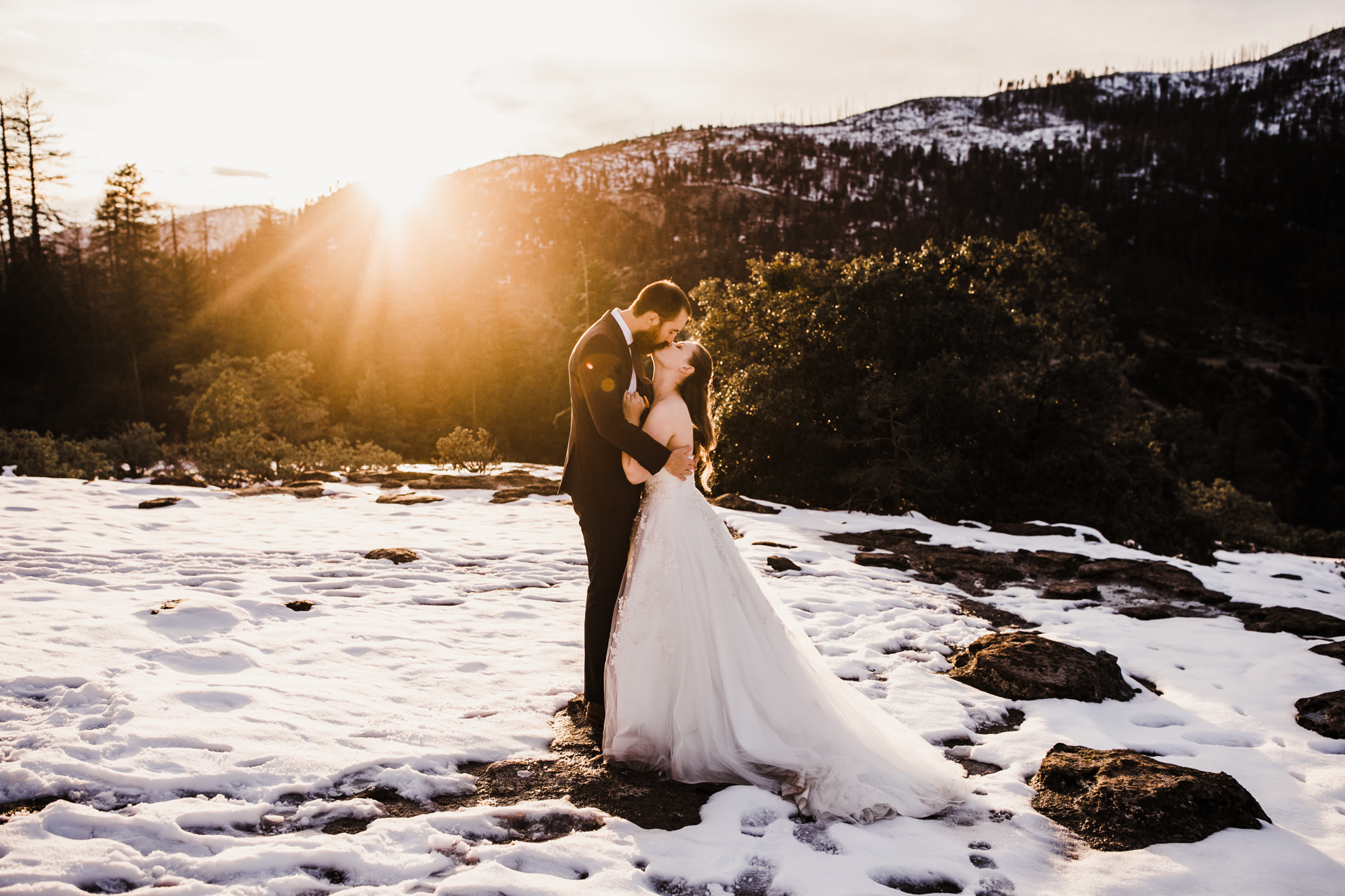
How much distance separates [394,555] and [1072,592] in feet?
21.5

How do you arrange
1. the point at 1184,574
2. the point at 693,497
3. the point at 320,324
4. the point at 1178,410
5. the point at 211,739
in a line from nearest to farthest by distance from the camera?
the point at 211,739 → the point at 693,497 → the point at 1184,574 → the point at 1178,410 → the point at 320,324

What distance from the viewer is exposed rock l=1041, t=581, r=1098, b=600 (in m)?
6.52

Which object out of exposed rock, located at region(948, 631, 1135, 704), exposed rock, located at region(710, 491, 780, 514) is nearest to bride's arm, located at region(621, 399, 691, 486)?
exposed rock, located at region(948, 631, 1135, 704)

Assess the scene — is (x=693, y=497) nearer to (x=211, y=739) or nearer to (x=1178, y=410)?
(x=211, y=739)

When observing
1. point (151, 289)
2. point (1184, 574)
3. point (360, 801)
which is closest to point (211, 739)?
point (360, 801)

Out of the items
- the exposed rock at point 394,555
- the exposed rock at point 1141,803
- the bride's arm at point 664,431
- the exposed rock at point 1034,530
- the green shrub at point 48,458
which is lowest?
the exposed rock at point 1034,530

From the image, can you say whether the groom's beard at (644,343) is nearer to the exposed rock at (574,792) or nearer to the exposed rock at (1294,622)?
the exposed rock at (574,792)

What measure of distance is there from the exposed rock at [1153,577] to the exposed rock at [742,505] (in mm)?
4356

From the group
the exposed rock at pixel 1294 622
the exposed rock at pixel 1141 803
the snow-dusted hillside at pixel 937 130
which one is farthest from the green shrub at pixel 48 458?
the snow-dusted hillside at pixel 937 130

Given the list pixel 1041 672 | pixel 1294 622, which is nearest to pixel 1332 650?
pixel 1294 622

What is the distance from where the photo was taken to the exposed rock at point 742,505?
1062 centimetres

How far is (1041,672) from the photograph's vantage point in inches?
166

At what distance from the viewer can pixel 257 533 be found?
753 centimetres

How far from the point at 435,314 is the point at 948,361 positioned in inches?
1834
